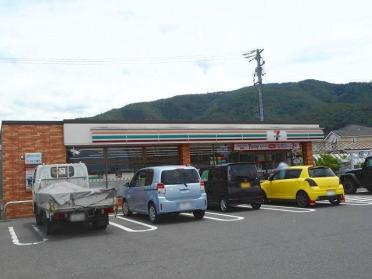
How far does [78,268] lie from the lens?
7.45 m

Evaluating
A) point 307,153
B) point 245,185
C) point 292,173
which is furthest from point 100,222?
point 307,153

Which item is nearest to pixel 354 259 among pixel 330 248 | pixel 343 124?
pixel 330 248

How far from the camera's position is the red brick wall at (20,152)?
58.0 feet

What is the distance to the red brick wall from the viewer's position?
17672 millimetres

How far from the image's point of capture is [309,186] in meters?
15.2

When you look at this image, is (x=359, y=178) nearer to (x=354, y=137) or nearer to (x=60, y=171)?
(x=60, y=171)

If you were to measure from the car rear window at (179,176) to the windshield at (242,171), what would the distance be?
2165mm

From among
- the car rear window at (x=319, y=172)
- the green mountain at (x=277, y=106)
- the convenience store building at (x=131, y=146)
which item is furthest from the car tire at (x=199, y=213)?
the green mountain at (x=277, y=106)

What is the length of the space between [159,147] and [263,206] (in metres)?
6.23

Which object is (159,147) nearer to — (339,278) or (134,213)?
(134,213)

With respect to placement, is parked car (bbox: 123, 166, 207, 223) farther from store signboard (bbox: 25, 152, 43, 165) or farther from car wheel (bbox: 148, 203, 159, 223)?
store signboard (bbox: 25, 152, 43, 165)

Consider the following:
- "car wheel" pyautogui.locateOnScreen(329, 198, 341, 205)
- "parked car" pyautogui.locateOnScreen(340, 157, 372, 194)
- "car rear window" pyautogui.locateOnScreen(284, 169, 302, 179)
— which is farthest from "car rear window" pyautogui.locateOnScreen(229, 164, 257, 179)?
"parked car" pyautogui.locateOnScreen(340, 157, 372, 194)

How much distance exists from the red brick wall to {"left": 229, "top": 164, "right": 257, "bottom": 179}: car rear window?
7378mm

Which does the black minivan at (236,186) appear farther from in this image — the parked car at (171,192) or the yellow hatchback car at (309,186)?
the parked car at (171,192)
